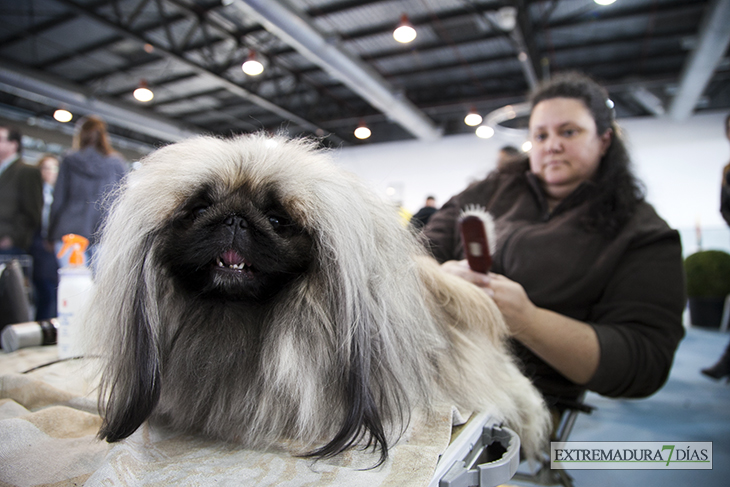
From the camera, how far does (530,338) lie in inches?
47.1

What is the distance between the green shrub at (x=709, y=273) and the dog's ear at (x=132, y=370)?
5030 mm

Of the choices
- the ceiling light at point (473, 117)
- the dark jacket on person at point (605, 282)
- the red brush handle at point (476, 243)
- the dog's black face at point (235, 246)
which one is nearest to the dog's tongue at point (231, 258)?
the dog's black face at point (235, 246)

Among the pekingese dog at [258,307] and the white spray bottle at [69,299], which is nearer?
the pekingese dog at [258,307]

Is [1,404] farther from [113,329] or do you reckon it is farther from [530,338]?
[530,338]

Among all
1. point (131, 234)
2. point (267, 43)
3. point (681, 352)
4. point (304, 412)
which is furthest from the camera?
point (267, 43)

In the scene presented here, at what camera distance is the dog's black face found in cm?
79

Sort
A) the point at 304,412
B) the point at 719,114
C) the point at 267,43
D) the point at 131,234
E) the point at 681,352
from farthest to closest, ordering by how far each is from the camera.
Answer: the point at 719,114
the point at 267,43
the point at 681,352
the point at 131,234
the point at 304,412

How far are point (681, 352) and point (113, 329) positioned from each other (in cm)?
427

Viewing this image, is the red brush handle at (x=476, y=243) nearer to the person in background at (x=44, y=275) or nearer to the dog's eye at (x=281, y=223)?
the dog's eye at (x=281, y=223)

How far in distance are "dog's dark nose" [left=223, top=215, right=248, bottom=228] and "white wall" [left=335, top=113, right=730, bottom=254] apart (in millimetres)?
5508

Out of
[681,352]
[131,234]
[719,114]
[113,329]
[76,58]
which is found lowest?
[681,352]

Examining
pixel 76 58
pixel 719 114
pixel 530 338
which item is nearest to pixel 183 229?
pixel 530 338

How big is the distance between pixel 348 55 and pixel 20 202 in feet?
15.1

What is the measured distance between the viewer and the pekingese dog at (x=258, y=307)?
0.78m
